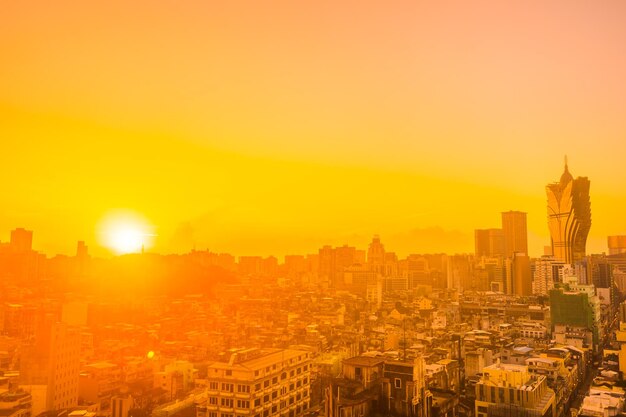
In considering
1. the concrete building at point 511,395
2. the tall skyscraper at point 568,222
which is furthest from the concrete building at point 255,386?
the tall skyscraper at point 568,222

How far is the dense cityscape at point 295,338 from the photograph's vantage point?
591 centimetres

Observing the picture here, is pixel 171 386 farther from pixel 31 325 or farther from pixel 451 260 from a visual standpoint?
pixel 451 260

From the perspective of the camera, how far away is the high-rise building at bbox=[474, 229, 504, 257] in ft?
92.1

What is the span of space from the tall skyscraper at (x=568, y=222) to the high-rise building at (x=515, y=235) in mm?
1606

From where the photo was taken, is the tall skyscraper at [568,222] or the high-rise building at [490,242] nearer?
the tall skyscraper at [568,222]

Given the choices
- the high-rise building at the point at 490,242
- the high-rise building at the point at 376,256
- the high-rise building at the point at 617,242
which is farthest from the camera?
the high-rise building at the point at 490,242

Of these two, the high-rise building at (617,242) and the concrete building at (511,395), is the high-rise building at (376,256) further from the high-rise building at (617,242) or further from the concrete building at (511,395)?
the concrete building at (511,395)

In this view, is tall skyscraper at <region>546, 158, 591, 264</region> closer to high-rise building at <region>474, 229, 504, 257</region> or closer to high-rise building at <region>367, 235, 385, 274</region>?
high-rise building at <region>474, 229, 504, 257</region>

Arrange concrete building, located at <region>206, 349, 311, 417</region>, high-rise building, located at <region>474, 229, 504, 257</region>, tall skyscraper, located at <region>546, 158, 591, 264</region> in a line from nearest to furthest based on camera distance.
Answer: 1. concrete building, located at <region>206, 349, 311, 417</region>
2. tall skyscraper, located at <region>546, 158, 591, 264</region>
3. high-rise building, located at <region>474, 229, 504, 257</region>

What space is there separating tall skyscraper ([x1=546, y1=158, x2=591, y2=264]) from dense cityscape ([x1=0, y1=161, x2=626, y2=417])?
405 cm

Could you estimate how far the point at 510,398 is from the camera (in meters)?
6.51

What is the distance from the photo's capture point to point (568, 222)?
26562 mm

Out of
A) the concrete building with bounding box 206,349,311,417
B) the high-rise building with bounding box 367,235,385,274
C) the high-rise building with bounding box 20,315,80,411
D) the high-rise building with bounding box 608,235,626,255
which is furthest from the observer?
the high-rise building with bounding box 608,235,626,255

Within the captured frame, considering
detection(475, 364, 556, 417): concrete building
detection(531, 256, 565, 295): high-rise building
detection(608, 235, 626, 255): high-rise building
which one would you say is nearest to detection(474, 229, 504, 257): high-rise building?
detection(531, 256, 565, 295): high-rise building
